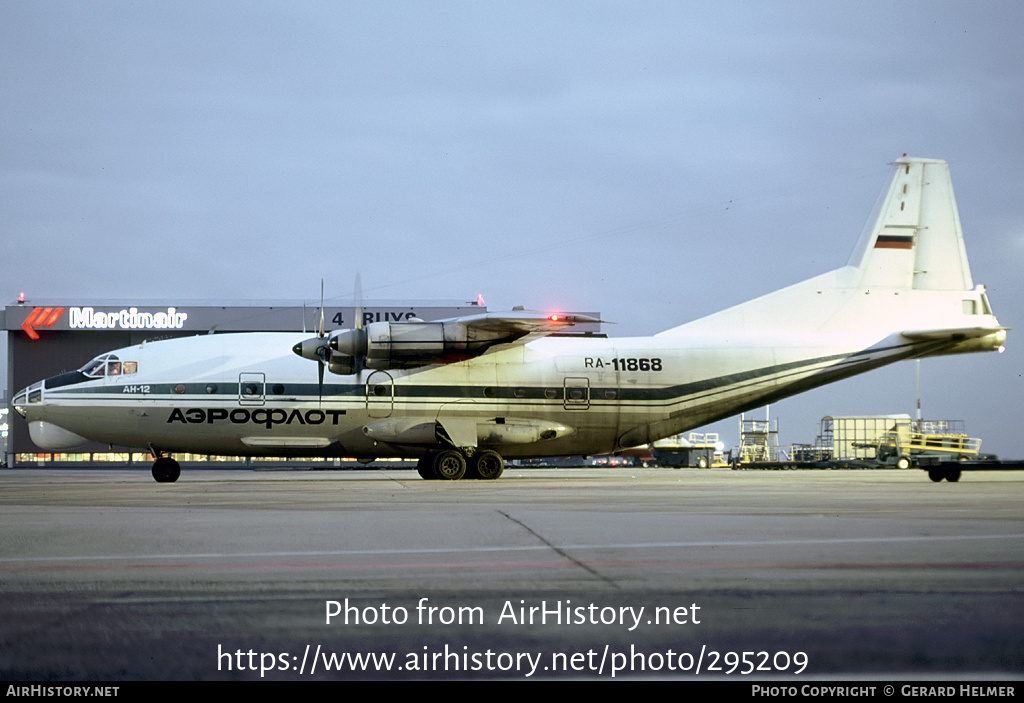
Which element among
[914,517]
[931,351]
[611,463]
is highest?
[931,351]

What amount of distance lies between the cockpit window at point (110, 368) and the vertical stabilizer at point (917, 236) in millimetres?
22056

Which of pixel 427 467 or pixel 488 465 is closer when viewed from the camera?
pixel 488 465

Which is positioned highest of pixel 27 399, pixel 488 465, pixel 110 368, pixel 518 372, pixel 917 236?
pixel 917 236

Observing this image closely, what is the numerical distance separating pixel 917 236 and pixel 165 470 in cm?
2357

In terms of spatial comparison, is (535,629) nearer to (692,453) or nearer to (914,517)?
(914,517)

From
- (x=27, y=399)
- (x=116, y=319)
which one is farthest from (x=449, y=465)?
(x=116, y=319)

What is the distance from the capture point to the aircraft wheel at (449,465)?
25.9 m

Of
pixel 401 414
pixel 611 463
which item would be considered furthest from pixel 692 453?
pixel 401 414

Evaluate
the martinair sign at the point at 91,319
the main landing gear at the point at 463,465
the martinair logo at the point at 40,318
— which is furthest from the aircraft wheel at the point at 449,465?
the martinair logo at the point at 40,318

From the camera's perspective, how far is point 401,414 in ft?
85.3

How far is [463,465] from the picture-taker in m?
26.0

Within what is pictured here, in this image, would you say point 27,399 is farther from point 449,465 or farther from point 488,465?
point 488,465

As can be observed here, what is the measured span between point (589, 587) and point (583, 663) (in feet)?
5.01

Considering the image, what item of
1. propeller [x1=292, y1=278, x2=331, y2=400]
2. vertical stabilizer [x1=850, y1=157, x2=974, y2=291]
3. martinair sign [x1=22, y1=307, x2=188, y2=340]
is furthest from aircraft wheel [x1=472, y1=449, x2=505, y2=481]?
martinair sign [x1=22, y1=307, x2=188, y2=340]
